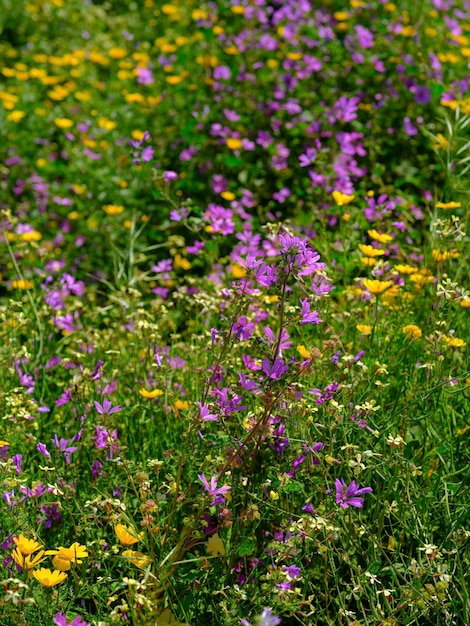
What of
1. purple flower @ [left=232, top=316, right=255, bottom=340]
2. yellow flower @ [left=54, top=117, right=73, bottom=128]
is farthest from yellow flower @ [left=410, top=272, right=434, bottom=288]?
yellow flower @ [left=54, top=117, right=73, bottom=128]

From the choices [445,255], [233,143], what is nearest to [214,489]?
[445,255]

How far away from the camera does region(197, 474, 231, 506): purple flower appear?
171 centimetres

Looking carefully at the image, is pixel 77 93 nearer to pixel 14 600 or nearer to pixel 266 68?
pixel 266 68

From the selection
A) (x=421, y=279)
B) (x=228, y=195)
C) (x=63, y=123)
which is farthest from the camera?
(x=63, y=123)

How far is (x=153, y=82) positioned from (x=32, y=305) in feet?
7.76

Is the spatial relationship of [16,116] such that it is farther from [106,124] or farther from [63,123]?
[106,124]

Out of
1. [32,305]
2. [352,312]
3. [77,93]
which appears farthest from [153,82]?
[352,312]

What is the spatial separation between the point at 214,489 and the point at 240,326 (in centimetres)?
36

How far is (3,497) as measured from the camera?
1.90m

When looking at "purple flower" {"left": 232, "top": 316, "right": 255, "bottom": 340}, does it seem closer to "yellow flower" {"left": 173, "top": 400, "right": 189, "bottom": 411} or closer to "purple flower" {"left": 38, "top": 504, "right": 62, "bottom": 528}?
"yellow flower" {"left": 173, "top": 400, "right": 189, "bottom": 411}

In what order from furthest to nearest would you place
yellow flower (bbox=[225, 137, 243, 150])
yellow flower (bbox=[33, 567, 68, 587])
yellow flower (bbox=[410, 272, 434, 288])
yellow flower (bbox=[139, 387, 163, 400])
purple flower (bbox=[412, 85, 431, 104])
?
purple flower (bbox=[412, 85, 431, 104])
yellow flower (bbox=[225, 137, 243, 150])
yellow flower (bbox=[410, 272, 434, 288])
yellow flower (bbox=[139, 387, 163, 400])
yellow flower (bbox=[33, 567, 68, 587])

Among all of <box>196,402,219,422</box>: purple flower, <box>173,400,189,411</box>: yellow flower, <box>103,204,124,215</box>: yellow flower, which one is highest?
<box>196,402,219,422</box>: purple flower

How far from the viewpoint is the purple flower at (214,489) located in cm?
171

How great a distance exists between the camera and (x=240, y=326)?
1.83 m
